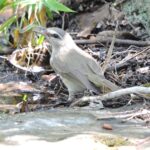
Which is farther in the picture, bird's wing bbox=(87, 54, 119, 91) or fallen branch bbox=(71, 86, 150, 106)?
bird's wing bbox=(87, 54, 119, 91)

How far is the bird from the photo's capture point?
5532 mm

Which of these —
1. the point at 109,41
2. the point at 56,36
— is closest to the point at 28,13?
the point at 56,36

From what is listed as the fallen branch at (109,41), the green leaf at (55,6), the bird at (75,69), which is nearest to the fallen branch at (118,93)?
the bird at (75,69)

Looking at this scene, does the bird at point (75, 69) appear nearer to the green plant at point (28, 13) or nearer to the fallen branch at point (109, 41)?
the green plant at point (28, 13)

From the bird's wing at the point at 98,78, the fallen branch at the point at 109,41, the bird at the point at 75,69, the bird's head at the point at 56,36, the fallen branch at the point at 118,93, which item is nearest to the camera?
the fallen branch at the point at 118,93

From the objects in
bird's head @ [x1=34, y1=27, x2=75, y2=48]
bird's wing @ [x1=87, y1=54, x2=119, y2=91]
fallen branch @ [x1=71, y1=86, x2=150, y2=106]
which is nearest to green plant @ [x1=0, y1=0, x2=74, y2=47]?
bird's head @ [x1=34, y1=27, x2=75, y2=48]

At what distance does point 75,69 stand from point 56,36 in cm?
62

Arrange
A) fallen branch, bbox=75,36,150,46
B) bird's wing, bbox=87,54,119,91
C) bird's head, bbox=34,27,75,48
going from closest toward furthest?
bird's wing, bbox=87,54,119,91 → bird's head, bbox=34,27,75,48 → fallen branch, bbox=75,36,150,46

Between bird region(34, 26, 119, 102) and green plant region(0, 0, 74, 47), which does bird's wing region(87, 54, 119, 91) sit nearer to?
bird region(34, 26, 119, 102)

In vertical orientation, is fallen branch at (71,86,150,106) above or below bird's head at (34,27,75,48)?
below

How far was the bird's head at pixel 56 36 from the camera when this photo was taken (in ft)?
20.0

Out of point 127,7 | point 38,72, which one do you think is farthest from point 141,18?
point 38,72

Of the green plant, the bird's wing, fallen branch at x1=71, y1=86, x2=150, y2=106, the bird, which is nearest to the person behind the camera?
fallen branch at x1=71, y1=86, x2=150, y2=106

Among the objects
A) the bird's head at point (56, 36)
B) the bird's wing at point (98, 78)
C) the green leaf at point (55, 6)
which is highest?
the green leaf at point (55, 6)
